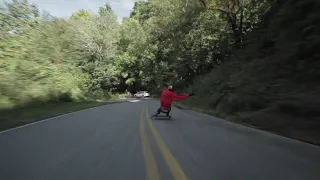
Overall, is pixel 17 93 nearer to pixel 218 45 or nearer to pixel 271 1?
pixel 271 1

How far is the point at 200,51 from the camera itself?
3669 centimetres

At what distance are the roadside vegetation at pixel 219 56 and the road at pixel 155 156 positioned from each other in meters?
2.02

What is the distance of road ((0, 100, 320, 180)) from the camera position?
Answer: 19.8 feet

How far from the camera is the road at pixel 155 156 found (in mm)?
6036

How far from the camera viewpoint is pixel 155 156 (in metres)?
7.64

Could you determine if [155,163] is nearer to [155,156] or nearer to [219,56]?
[155,156]

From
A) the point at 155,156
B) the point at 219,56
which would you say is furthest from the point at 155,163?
the point at 219,56

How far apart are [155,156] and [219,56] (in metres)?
29.1

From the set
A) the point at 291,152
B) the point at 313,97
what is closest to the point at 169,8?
the point at 313,97

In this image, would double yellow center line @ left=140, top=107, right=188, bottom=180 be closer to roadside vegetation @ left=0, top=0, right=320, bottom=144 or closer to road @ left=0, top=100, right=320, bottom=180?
road @ left=0, top=100, right=320, bottom=180

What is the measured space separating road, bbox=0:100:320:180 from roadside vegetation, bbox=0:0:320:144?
2.02 metres

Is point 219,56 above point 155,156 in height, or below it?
above

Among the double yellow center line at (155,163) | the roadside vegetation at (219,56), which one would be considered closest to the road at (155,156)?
the double yellow center line at (155,163)

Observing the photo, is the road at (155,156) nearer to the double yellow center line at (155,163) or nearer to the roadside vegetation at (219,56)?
the double yellow center line at (155,163)
